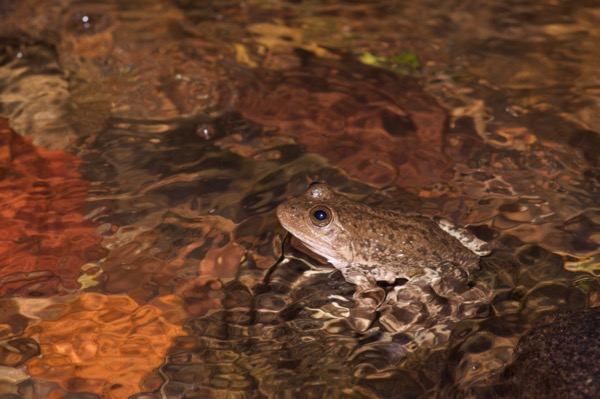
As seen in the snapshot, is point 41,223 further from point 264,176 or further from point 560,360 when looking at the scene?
point 560,360

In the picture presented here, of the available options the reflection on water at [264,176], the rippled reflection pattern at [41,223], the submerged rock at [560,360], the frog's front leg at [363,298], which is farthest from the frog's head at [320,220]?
the rippled reflection pattern at [41,223]

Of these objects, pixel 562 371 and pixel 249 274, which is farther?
pixel 249 274

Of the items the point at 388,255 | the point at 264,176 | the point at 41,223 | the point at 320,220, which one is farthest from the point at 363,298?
the point at 41,223

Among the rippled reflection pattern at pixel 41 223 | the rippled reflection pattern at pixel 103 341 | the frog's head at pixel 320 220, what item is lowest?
the rippled reflection pattern at pixel 103 341

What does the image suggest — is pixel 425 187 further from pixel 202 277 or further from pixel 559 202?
pixel 202 277

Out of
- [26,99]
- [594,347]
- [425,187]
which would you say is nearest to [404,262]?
[425,187]

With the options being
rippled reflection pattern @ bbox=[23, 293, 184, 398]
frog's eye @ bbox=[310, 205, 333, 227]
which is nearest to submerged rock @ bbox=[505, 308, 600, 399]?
frog's eye @ bbox=[310, 205, 333, 227]

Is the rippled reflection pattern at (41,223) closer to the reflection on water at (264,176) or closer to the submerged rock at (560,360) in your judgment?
the reflection on water at (264,176)
